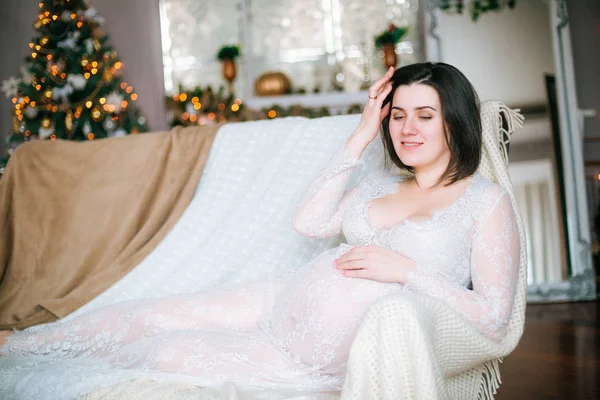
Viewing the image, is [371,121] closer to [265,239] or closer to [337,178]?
[337,178]

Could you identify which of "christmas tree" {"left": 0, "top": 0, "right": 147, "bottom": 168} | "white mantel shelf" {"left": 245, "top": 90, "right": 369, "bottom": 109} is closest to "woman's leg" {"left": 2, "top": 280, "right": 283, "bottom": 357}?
"christmas tree" {"left": 0, "top": 0, "right": 147, "bottom": 168}

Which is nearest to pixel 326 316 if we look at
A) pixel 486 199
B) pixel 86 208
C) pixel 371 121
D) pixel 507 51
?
pixel 486 199

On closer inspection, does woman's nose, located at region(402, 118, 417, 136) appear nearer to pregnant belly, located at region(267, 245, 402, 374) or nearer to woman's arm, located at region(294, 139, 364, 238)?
woman's arm, located at region(294, 139, 364, 238)

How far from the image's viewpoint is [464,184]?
1.89m

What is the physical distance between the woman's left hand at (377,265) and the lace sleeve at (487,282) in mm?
32

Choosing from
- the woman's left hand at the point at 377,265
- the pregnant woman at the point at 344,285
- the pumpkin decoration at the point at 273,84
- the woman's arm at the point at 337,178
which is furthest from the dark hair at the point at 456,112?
the pumpkin decoration at the point at 273,84

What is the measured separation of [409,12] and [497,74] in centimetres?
209

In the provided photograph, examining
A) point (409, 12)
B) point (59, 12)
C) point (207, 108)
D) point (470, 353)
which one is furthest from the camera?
point (409, 12)

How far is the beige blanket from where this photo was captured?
2.57 metres

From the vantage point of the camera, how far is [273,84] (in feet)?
21.5

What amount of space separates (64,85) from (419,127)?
3.44 m

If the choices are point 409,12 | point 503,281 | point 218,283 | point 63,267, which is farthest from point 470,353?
point 409,12

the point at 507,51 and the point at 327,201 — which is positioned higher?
the point at 507,51

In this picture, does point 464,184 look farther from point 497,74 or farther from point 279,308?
point 497,74
